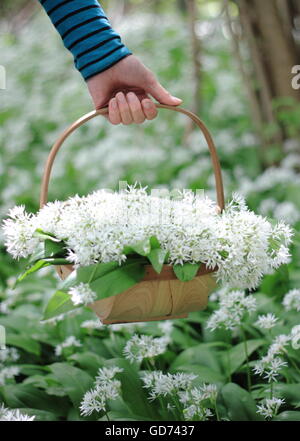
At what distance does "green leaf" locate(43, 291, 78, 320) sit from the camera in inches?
47.8

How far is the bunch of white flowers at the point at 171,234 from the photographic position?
1218 mm

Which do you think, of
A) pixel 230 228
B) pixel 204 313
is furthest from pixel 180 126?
pixel 230 228

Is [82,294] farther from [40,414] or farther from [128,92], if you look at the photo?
[40,414]

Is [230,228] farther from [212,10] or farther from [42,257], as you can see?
[212,10]

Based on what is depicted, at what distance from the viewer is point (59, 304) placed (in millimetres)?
1229

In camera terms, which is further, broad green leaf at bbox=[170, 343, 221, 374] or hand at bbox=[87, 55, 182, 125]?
broad green leaf at bbox=[170, 343, 221, 374]

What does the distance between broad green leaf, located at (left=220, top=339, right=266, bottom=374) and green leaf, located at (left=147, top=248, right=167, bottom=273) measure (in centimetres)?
79

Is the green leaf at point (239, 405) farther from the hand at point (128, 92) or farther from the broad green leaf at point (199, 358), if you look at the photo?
the hand at point (128, 92)

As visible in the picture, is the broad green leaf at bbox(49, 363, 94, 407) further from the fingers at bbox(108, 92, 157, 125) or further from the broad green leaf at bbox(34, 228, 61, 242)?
the fingers at bbox(108, 92, 157, 125)

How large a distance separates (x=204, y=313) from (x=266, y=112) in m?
2.17

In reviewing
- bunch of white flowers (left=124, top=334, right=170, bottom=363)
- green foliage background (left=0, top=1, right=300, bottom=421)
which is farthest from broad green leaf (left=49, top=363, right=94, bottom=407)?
bunch of white flowers (left=124, top=334, right=170, bottom=363)

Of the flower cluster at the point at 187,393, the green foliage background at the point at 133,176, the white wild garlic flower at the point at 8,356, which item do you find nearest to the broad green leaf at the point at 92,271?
the flower cluster at the point at 187,393

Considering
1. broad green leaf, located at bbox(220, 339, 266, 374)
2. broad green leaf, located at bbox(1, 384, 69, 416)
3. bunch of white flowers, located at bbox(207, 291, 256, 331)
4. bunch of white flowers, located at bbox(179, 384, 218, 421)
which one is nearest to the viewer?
bunch of white flowers, located at bbox(179, 384, 218, 421)

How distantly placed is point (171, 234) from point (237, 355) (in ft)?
2.79
